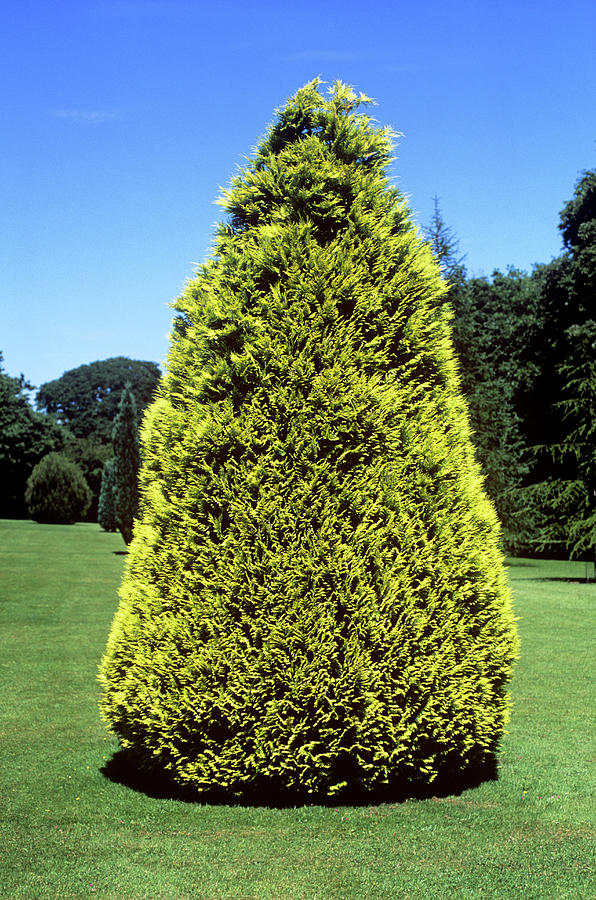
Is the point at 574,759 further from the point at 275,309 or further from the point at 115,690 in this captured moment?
the point at 275,309

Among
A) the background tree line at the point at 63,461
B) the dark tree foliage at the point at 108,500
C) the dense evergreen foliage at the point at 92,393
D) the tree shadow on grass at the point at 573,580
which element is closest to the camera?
the tree shadow on grass at the point at 573,580

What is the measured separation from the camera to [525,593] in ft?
70.2

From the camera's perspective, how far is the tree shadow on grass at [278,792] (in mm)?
5578

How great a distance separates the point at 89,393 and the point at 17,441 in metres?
33.9

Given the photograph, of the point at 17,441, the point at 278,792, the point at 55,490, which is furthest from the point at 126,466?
the point at 278,792

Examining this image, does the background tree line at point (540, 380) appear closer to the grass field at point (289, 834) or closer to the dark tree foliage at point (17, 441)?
the grass field at point (289, 834)

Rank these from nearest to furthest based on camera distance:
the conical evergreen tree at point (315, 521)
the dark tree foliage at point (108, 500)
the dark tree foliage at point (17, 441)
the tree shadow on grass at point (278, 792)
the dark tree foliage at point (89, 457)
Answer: the conical evergreen tree at point (315, 521) < the tree shadow on grass at point (278, 792) < the dark tree foliage at point (108, 500) < the dark tree foliage at point (17, 441) < the dark tree foliage at point (89, 457)

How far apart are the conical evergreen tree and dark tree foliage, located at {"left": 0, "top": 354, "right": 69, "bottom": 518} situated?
193 ft

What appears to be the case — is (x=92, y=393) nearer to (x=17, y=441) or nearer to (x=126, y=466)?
(x=17, y=441)

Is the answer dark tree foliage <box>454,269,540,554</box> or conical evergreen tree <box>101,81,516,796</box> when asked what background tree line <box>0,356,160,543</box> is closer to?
dark tree foliage <box>454,269,540,554</box>

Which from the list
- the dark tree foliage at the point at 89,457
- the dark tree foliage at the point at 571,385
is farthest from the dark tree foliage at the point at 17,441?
the dark tree foliage at the point at 571,385

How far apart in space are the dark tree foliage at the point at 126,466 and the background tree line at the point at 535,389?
146mm

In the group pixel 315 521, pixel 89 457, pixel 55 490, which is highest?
pixel 89 457

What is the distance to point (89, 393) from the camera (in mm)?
94188
